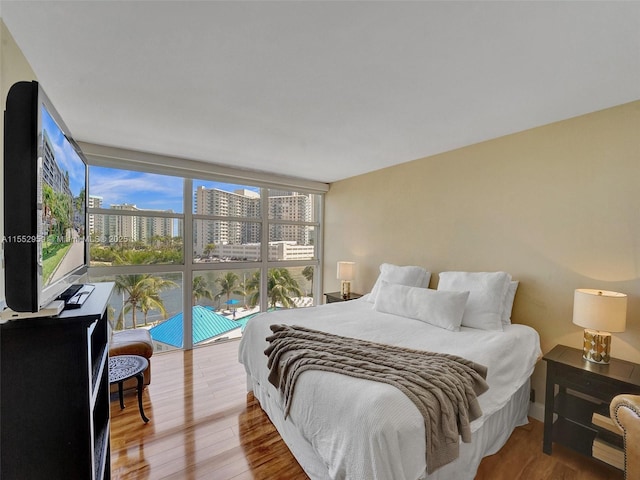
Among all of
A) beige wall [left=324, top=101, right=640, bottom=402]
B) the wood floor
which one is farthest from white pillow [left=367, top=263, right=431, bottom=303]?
the wood floor

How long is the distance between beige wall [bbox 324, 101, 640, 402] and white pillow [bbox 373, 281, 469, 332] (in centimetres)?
63

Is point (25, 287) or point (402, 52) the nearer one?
point (25, 287)

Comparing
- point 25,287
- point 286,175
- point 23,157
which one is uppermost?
point 286,175

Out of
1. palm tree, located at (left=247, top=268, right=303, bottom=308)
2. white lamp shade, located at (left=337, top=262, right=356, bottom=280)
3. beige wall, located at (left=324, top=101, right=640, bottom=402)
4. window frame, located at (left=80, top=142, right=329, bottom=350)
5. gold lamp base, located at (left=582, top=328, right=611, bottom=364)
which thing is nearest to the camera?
gold lamp base, located at (left=582, top=328, right=611, bottom=364)

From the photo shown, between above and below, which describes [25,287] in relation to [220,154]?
below

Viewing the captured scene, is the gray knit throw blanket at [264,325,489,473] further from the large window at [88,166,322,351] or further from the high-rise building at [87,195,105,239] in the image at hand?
the high-rise building at [87,195,105,239]

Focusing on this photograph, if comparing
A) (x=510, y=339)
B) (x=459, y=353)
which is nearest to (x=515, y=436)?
(x=510, y=339)

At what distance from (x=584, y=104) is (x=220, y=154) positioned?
3.33 m

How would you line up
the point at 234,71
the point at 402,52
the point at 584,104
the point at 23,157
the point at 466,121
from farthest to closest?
1. the point at 466,121
2. the point at 584,104
3. the point at 234,71
4. the point at 402,52
5. the point at 23,157

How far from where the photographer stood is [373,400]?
4.25 feet

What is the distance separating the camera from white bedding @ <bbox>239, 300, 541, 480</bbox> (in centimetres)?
122

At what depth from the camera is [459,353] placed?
6.08 feet

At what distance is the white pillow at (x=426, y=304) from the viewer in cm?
240

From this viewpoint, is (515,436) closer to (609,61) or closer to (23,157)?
(609,61)
